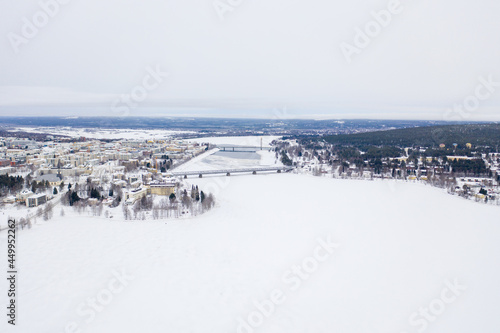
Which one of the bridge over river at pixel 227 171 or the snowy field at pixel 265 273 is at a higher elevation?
the bridge over river at pixel 227 171

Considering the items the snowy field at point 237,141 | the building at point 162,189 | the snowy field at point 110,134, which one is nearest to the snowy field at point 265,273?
the building at point 162,189

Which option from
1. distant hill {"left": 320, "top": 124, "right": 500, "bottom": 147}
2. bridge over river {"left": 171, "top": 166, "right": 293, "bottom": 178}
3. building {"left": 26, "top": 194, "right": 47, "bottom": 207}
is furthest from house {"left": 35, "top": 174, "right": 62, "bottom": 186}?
distant hill {"left": 320, "top": 124, "right": 500, "bottom": 147}

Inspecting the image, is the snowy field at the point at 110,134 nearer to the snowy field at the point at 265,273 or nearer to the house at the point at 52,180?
the house at the point at 52,180

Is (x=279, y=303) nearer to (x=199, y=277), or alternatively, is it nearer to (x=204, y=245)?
(x=199, y=277)

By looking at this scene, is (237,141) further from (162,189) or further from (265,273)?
(265,273)

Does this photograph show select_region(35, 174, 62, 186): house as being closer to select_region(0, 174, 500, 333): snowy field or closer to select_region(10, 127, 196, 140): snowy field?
select_region(0, 174, 500, 333): snowy field

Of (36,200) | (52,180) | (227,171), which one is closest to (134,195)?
(36,200)

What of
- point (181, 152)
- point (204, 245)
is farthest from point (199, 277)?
point (181, 152)
